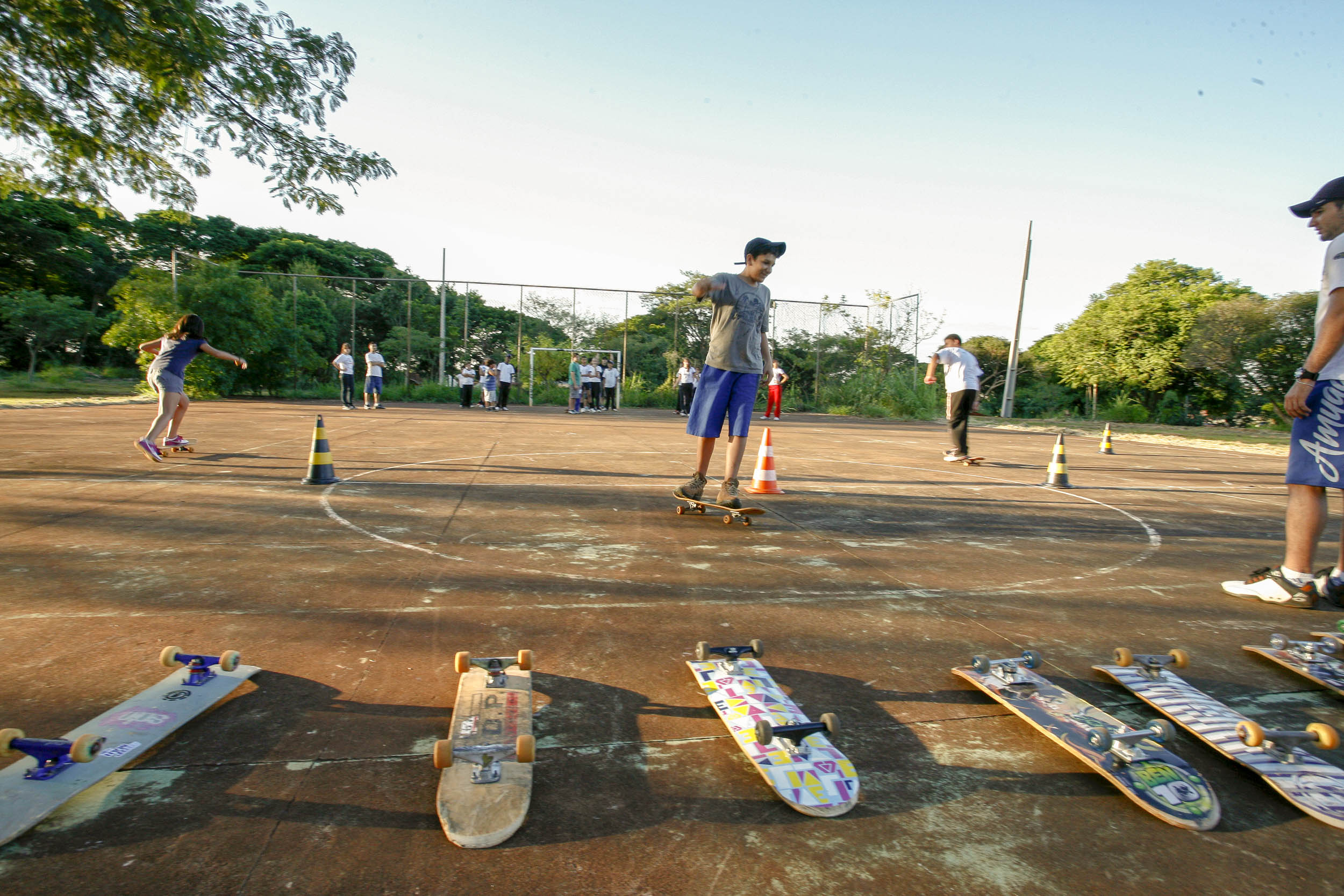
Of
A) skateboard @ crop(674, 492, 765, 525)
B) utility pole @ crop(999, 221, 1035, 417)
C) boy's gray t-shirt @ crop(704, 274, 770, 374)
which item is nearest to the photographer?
skateboard @ crop(674, 492, 765, 525)

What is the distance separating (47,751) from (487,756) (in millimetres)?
1150

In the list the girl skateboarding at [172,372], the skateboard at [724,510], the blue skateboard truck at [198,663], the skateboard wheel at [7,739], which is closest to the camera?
the skateboard wheel at [7,739]

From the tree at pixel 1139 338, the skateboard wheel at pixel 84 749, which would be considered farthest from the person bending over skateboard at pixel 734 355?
the tree at pixel 1139 338

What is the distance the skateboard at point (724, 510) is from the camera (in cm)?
569

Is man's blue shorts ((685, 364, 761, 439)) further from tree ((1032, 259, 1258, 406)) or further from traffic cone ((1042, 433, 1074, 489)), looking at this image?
tree ((1032, 259, 1258, 406))

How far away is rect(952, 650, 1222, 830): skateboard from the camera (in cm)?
203

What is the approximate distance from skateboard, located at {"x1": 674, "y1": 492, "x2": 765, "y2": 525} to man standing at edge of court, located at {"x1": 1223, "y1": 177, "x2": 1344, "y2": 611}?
3.17 metres

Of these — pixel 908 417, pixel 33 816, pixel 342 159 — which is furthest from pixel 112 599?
pixel 908 417

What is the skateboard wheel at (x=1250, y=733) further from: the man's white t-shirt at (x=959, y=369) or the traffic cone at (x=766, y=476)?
the man's white t-shirt at (x=959, y=369)

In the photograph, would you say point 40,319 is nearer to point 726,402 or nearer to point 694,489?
point 694,489

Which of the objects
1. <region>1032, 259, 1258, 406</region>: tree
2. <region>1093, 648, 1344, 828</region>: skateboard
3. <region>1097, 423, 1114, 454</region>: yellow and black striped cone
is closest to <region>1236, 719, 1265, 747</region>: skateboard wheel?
<region>1093, 648, 1344, 828</region>: skateboard

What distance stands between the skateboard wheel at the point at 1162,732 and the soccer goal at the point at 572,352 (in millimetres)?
23594

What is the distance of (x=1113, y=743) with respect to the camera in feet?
7.28

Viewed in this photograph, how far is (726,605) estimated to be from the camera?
3748mm
